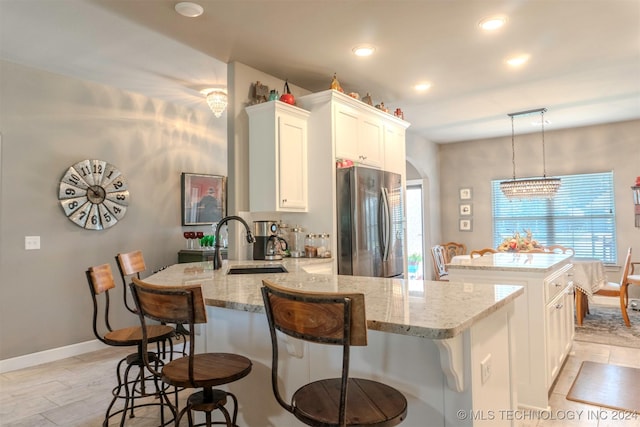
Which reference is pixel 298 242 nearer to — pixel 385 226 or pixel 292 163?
pixel 292 163

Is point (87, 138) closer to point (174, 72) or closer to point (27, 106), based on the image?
point (27, 106)

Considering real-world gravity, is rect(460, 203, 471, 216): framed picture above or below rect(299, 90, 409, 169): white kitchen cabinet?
below

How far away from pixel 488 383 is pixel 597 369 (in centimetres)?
244

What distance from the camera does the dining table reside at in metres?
4.61

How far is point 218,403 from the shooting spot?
1678 mm

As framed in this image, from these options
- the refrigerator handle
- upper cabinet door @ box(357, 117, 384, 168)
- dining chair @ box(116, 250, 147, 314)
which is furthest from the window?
dining chair @ box(116, 250, 147, 314)

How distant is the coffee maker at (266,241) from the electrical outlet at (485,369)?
2140 mm

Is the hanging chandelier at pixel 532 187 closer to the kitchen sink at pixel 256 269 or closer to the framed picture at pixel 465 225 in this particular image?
the framed picture at pixel 465 225

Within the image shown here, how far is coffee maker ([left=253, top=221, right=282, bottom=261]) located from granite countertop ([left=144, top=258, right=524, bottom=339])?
36.7 inches

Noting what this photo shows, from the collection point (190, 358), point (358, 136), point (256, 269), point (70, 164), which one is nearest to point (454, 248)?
point (358, 136)

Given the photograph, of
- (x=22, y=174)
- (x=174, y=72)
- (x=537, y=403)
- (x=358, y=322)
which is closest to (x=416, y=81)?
(x=174, y=72)

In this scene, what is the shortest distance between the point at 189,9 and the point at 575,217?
6.24 m

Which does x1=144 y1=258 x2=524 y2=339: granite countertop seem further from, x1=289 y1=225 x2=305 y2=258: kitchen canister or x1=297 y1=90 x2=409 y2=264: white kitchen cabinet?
x1=297 y1=90 x2=409 y2=264: white kitchen cabinet

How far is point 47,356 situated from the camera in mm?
3697
